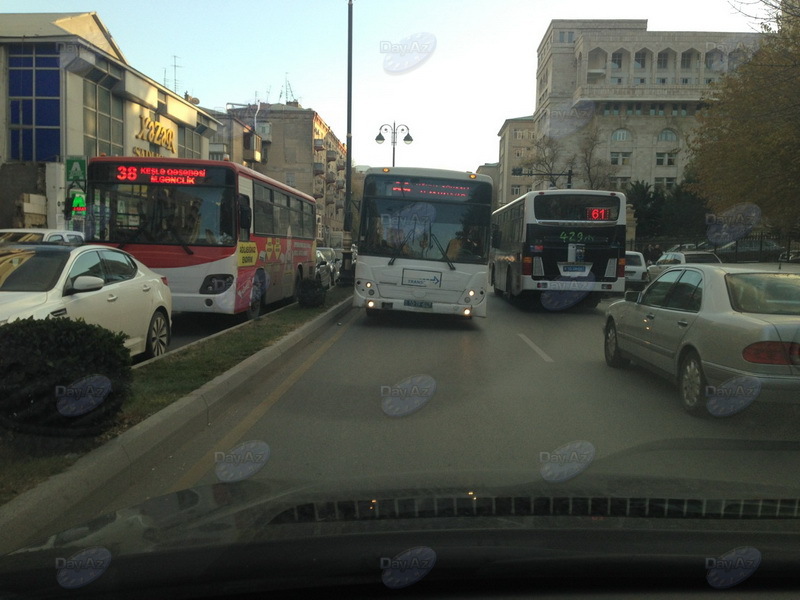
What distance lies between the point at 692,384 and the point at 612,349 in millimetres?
2876

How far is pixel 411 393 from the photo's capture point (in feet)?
25.4

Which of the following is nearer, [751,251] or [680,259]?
[680,259]

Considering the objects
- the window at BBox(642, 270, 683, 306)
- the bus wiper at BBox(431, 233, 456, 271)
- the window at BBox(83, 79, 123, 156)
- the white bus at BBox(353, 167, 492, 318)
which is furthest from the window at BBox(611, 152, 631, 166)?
the window at BBox(642, 270, 683, 306)

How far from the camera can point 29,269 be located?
25.0 feet

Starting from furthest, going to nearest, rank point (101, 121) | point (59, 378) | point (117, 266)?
1. point (101, 121)
2. point (117, 266)
3. point (59, 378)

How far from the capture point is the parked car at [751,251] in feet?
106

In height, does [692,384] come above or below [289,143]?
below

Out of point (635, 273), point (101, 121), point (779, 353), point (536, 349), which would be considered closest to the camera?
point (779, 353)

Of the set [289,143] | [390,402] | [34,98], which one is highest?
[289,143]

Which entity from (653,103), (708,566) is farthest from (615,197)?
(653,103)

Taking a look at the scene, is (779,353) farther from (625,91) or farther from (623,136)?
(625,91)

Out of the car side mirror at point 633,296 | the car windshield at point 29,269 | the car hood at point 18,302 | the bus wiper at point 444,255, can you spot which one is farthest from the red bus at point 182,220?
the car side mirror at point 633,296

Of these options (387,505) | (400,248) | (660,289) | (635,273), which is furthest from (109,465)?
(635,273)

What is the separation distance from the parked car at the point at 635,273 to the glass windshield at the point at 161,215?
17.0 m
